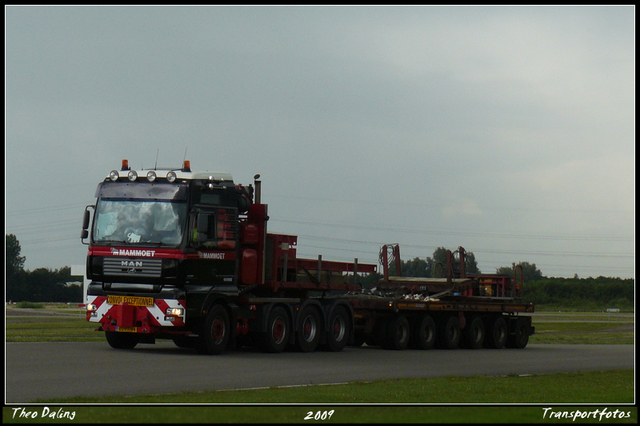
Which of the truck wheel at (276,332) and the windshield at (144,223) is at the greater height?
the windshield at (144,223)

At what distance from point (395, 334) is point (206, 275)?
7574 mm

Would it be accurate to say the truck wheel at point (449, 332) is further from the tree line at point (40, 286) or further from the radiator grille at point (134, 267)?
the tree line at point (40, 286)

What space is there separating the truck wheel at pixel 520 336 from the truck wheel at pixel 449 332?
127 inches

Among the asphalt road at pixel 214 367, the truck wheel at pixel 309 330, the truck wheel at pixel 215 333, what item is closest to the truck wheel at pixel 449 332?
the asphalt road at pixel 214 367

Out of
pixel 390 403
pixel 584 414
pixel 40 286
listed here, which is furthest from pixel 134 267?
pixel 40 286

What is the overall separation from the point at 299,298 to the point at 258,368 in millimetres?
5778

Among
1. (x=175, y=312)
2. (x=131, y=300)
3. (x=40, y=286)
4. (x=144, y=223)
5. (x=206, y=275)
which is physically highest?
(x=144, y=223)

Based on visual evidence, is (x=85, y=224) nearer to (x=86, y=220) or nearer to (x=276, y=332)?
(x=86, y=220)

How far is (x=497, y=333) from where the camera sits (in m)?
30.6

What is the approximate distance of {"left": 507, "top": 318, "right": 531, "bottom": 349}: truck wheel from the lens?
31188mm

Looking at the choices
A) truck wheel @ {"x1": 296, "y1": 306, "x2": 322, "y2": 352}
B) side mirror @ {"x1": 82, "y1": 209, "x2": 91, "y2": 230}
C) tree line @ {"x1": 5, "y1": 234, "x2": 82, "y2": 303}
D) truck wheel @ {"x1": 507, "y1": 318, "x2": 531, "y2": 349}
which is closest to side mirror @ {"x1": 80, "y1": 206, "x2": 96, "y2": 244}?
side mirror @ {"x1": 82, "y1": 209, "x2": 91, "y2": 230}

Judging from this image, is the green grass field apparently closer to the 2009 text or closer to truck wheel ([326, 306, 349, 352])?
the 2009 text

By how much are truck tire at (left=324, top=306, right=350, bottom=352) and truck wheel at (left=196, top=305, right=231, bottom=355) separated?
11.6 feet

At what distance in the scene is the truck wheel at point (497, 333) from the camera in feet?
99.6
